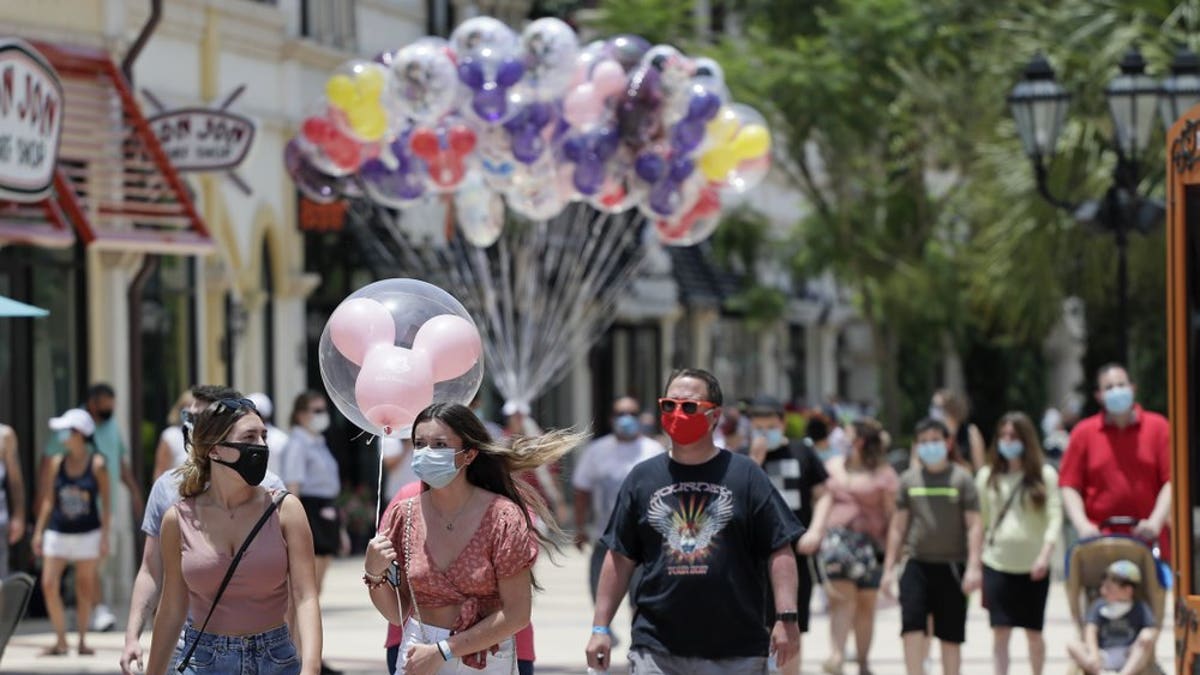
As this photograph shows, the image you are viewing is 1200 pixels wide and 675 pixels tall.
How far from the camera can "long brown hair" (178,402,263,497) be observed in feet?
24.3

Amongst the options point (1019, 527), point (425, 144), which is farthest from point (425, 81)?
point (1019, 527)

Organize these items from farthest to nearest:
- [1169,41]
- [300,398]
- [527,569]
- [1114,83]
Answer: [1169,41] < [1114,83] < [300,398] < [527,569]

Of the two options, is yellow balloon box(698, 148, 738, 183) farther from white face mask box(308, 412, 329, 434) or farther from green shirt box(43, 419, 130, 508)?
green shirt box(43, 419, 130, 508)

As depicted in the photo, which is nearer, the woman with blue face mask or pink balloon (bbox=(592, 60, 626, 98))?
the woman with blue face mask

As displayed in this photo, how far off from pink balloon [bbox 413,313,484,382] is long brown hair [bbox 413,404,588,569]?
476 mm

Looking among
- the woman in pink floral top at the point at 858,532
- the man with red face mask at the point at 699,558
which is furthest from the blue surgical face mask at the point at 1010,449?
the man with red face mask at the point at 699,558

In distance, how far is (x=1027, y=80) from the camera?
18.2 m

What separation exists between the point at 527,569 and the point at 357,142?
12034 millimetres

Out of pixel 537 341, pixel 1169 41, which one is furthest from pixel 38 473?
pixel 1169 41

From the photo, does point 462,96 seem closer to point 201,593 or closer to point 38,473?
point 38,473

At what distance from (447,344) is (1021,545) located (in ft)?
19.3

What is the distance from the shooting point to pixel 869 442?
14.3 m

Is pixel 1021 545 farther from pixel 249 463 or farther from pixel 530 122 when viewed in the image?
pixel 530 122

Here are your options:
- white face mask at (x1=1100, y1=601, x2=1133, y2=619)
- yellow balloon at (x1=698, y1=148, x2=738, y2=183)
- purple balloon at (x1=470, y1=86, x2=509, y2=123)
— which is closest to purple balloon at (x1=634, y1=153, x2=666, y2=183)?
yellow balloon at (x1=698, y1=148, x2=738, y2=183)
